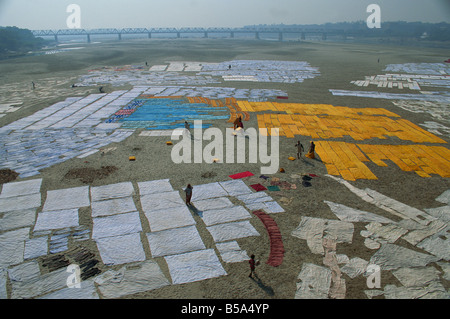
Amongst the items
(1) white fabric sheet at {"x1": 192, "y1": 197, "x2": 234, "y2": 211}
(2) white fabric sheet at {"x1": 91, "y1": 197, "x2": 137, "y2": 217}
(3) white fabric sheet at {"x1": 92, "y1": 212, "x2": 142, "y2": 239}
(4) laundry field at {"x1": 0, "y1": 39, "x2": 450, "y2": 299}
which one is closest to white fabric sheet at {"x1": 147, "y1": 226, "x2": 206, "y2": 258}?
(4) laundry field at {"x1": 0, "y1": 39, "x2": 450, "y2": 299}

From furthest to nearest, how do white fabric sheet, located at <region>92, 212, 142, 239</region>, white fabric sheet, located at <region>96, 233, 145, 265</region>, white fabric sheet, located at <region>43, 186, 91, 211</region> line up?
white fabric sheet, located at <region>43, 186, 91, 211</region>, white fabric sheet, located at <region>92, 212, 142, 239</region>, white fabric sheet, located at <region>96, 233, 145, 265</region>

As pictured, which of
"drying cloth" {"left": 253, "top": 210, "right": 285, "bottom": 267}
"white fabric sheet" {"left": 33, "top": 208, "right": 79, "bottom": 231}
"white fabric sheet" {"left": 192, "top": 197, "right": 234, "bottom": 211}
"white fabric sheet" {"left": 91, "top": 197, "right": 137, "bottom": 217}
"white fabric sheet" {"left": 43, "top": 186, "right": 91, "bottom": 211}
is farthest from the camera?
"white fabric sheet" {"left": 192, "top": 197, "right": 234, "bottom": 211}

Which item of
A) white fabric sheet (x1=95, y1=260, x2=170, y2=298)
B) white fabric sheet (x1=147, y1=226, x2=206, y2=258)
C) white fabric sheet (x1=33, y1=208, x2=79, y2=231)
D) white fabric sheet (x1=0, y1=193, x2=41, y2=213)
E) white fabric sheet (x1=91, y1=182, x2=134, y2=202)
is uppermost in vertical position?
white fabric sheet (x1=91, y1=182, x2=134, y2=202)

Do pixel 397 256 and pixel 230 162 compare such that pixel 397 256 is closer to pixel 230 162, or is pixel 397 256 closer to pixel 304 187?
pixel 304 187

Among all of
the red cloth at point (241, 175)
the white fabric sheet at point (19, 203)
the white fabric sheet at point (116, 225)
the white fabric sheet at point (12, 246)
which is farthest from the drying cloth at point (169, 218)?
the white fabric sheet at point (19, 203)

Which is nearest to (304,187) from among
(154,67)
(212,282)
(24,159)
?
(212,282)

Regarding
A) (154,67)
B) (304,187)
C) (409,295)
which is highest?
(154,67)

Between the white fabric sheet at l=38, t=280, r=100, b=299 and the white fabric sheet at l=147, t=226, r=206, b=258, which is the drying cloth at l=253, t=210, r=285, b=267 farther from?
the white fabric sheet at l=38, t=280, r=100, b=299
